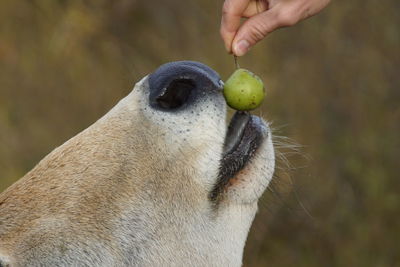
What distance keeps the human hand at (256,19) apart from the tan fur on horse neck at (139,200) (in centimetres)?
64

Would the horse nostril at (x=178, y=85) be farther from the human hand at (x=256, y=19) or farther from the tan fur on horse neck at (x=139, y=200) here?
the human hand at (x=256, y=19)

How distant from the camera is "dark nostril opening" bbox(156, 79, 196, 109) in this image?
340cm

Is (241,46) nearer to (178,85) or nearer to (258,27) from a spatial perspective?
(258,27)

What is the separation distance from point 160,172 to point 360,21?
4.05m

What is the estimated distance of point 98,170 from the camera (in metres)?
3.46

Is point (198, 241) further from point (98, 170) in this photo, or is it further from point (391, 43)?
point (391, 43)

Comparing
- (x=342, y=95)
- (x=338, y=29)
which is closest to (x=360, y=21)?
(x=338, y=29)

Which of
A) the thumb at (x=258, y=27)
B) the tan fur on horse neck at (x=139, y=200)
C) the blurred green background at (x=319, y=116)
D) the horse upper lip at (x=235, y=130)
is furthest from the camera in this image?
the blurred green background at (x=319, y=116)

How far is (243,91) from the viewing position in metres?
3.55

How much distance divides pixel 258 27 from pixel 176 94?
760 mm

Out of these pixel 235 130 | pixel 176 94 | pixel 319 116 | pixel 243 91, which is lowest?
pixel 319 116

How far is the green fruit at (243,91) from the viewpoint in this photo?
352 centimetres

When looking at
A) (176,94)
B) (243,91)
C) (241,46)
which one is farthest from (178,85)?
(241,46)

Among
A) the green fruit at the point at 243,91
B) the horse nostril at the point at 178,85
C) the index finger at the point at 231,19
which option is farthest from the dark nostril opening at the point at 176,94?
the index finger at the point at 231,19
